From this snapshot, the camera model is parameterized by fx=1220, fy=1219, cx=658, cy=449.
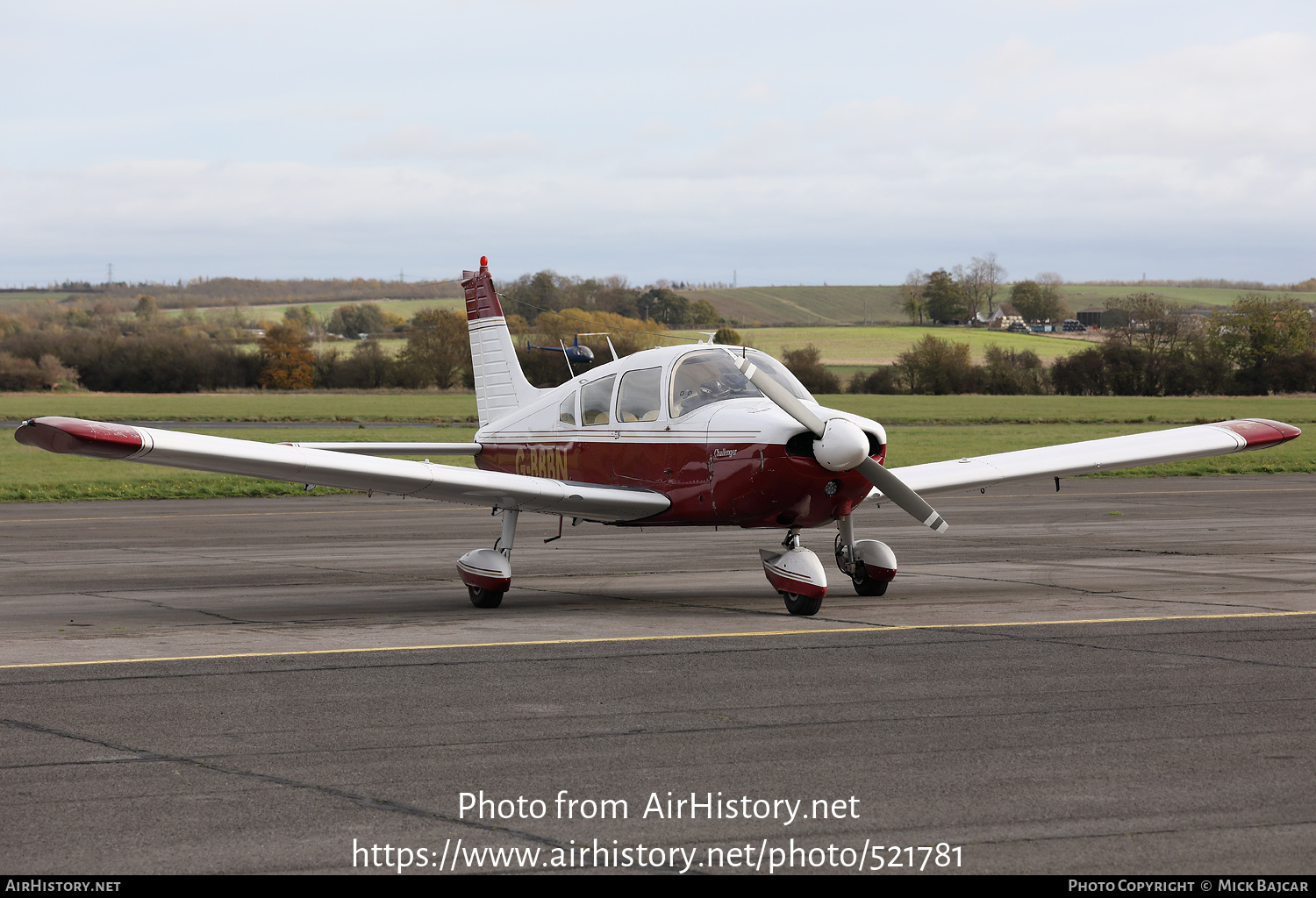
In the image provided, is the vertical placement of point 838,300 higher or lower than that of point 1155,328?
higher

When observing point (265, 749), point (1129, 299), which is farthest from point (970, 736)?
point (1129, 299)

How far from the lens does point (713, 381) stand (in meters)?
10.9

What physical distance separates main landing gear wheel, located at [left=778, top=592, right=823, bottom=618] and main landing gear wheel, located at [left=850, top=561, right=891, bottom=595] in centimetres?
135

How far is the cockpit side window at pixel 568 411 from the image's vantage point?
480 inches

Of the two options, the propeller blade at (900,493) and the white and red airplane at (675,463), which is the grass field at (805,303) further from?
the propeller blade at (900,493)

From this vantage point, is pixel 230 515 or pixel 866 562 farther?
pixel 230 515

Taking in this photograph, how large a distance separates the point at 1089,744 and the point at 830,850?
2.08 m

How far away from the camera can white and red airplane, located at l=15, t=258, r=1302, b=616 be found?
9.70 meters

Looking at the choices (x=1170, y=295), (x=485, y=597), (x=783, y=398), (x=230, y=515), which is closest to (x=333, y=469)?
(x=485, y=597)

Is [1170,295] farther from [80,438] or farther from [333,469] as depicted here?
[80,438]

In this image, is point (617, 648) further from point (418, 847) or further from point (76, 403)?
point (76, 403)

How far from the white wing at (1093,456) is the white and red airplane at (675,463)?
0.03 m

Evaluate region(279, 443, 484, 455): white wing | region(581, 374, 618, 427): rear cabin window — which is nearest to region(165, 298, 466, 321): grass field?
region(279, 443, 484, 455): white wing

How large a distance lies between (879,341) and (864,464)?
104608 mm
